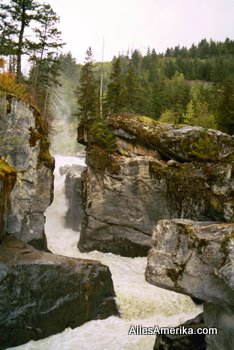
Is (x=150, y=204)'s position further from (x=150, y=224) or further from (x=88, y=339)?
(x=88, y=339)

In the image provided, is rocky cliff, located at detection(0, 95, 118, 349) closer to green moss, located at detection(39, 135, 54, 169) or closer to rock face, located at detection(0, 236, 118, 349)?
rock face, located at detection(0, 236, 118, 349)

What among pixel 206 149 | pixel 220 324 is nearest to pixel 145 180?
pixel 206 149

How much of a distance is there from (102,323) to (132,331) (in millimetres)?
1469

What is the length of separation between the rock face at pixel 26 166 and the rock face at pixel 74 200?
8653 millimetres

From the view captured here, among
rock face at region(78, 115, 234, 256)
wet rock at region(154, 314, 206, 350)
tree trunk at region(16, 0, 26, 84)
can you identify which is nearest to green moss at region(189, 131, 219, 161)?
rock face at region(78, 115, 234, 256)

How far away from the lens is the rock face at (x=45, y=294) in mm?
13539

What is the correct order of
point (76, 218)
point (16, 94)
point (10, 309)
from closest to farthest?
point (10, 309)
point (16, 94)
point (76, 218)

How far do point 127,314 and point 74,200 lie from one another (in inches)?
671

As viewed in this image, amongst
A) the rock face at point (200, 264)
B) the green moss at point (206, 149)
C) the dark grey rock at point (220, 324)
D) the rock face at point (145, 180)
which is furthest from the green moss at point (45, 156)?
the dark grey rock at point (220, 324)

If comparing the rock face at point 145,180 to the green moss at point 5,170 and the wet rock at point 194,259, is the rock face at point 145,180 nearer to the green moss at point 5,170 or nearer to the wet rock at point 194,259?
the green moss at point 5,170

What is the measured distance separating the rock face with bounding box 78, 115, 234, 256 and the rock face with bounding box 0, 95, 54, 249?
419 centimetres

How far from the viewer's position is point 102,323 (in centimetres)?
1527

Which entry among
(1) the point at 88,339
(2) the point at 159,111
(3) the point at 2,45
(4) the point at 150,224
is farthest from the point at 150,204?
(2) the point at 159,111

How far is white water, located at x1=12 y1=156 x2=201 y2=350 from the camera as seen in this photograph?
529 inches
